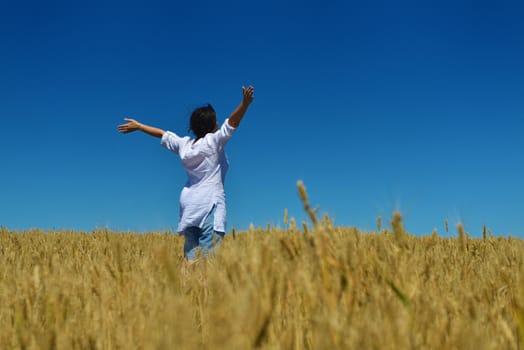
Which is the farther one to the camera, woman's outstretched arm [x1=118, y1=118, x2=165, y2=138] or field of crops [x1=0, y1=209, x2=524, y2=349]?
woman's outstretched arm [x1=118, y1=118, x2=165, y2=138]

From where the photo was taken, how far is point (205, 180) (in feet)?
16.4

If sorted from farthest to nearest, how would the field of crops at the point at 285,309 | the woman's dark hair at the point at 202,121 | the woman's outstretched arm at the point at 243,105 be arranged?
1. the woman's dark hair at the point at 202,121
2. the woman's outstretched arm at the point at 243,105
3. the field of crops at the point at 285,309

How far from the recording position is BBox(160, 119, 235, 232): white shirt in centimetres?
487

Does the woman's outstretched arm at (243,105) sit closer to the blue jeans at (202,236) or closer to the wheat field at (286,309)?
the blue jeans at (202,236)

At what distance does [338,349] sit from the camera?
1.14 metres

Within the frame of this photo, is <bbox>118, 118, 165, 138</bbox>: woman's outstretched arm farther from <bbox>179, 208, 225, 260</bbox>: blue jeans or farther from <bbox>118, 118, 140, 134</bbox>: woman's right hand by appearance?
<bbox>179, 208, 225, 260</bbox>: blue jeans

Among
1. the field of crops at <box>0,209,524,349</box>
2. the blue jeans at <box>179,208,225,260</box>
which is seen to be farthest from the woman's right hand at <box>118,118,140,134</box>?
the field of crops at <box>0,209,524,349</box>

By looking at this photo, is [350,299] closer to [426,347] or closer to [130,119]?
[426,347]

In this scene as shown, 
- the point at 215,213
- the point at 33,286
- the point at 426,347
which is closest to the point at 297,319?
the point at 426,347

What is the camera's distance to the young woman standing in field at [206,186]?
4.78 metres

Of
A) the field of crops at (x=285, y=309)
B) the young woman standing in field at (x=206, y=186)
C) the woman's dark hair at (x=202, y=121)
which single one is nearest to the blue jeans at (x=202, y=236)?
the young woman standing in field at (x=206, y=186)

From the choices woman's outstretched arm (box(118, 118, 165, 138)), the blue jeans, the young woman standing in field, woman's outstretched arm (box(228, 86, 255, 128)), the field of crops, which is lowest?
the field of crops

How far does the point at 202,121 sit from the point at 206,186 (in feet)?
2.66

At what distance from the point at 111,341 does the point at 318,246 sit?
37.4 inches
